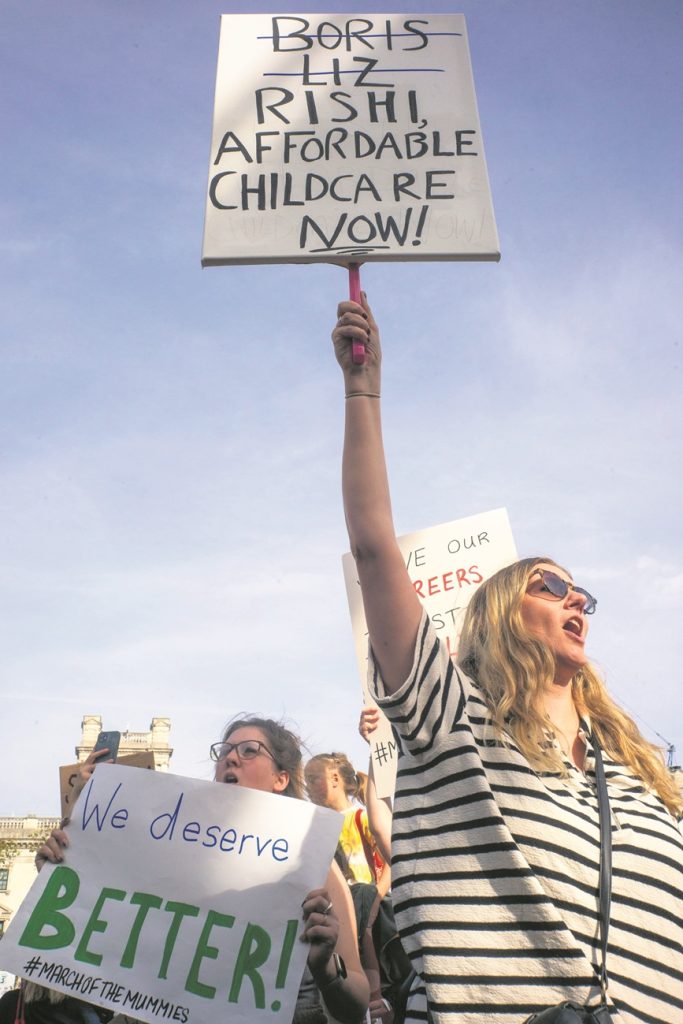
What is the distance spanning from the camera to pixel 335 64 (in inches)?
125

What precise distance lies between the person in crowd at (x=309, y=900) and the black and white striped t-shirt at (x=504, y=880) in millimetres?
832

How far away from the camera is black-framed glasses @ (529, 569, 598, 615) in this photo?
2521mm

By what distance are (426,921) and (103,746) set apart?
1836mm

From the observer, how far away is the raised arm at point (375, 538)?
1.90 m

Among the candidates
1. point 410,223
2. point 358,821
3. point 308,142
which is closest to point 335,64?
point 308,142

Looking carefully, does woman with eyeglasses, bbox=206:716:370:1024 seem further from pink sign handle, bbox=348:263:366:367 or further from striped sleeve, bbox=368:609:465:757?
pink sign handle, bbox=348:263:366:367

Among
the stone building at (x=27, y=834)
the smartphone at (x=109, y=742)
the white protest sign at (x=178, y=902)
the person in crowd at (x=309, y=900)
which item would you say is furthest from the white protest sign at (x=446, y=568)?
the stone building at (x=27, y=834)

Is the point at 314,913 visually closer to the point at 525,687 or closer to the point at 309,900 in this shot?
the point at 309,900

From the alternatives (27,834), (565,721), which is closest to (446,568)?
(565,721)

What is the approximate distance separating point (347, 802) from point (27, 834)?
42.2 metres

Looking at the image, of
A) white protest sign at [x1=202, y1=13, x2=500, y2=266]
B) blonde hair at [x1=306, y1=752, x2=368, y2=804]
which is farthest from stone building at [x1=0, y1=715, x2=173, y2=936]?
white protest sign at [x1=202, y1=13, x2=500, y2=266]

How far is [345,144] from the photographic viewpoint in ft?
9.73

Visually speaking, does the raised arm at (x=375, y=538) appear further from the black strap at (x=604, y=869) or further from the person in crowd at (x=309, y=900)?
the person in crowd at (x=309, y=900)

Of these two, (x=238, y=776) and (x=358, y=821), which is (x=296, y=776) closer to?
(x=238, y=776)
